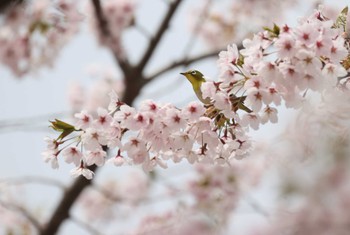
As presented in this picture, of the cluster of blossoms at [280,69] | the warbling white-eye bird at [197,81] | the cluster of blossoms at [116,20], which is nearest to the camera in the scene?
the cluster of blossoms at [280,69]

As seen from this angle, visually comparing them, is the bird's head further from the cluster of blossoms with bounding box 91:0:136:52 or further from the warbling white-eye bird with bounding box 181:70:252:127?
the cluster of blossoms with bounding box 91:0:136:52

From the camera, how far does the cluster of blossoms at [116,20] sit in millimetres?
3779

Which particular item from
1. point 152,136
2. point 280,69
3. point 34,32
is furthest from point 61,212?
point 280,69

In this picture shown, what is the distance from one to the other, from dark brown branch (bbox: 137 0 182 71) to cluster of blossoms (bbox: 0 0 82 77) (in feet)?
1.60

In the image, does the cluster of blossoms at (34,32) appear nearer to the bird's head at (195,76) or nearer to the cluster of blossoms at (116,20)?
the cluster of blossoms at (116,20)

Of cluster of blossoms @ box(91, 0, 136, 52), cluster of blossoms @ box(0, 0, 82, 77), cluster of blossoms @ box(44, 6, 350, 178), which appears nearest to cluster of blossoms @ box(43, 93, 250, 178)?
cluster of blossoms @ box(44, 6, 350, 178)

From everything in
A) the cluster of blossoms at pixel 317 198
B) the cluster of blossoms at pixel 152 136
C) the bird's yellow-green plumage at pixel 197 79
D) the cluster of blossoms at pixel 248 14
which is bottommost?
the cluster of blossoms at pixel 317 198

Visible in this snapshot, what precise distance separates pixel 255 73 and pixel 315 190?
9.50 ft

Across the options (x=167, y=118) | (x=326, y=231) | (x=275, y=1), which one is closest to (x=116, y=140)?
(x=167, y=118)

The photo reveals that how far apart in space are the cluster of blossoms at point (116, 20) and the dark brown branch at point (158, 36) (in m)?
0.47

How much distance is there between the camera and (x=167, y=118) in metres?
0.95

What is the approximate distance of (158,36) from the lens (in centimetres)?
323

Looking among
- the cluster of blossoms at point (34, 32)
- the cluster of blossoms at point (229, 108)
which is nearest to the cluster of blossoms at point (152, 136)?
the cluster of blossoms at point (229, 108)

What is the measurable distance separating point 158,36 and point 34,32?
809mm
